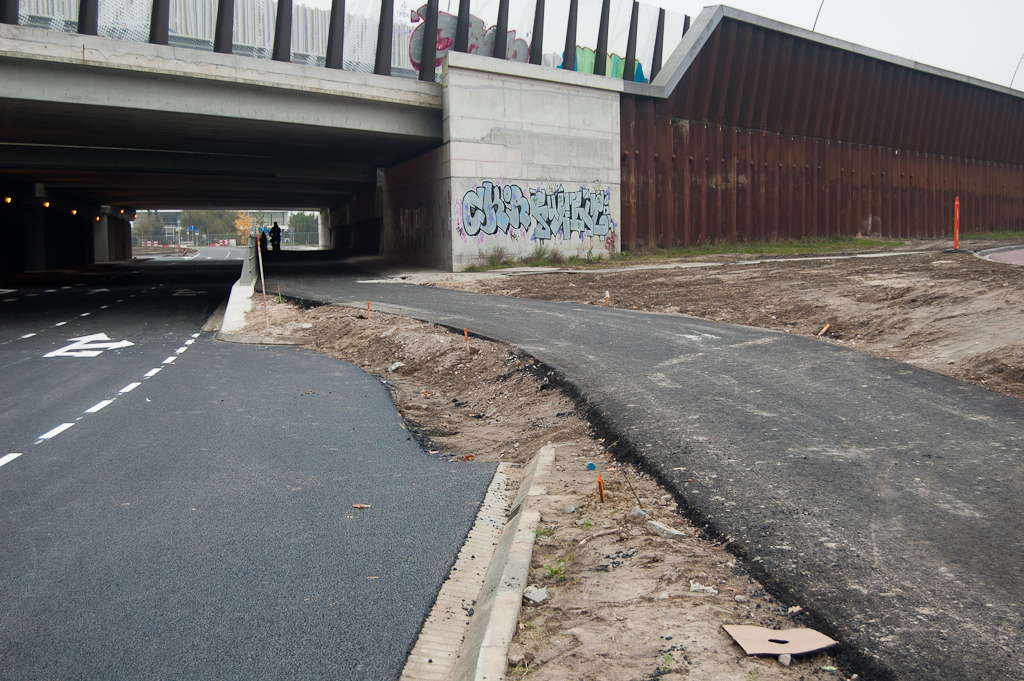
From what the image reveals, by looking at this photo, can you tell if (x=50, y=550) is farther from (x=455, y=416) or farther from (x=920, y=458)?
(x=920, y=458)

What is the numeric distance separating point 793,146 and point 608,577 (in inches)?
1400

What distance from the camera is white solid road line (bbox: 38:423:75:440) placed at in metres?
7.75

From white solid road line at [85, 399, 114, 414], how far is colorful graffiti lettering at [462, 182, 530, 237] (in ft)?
58.8

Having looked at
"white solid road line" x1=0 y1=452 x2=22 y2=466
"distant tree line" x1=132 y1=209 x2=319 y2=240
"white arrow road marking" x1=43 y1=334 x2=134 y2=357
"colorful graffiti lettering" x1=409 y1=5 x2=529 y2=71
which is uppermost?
"distant tree line" x1=132 y1=209 x2=319 y2=240

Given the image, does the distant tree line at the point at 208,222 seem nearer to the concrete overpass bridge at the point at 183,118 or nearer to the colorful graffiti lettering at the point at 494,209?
the concrete overpass bridge at the point at 183,118

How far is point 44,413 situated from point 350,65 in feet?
65.0

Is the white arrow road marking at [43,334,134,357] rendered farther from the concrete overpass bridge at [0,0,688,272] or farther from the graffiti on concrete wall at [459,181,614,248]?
the graffiti on concrete wall at [459,181,614,248]

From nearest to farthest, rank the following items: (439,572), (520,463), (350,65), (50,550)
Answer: (439,572), (50,550), (520,463), (350,65)

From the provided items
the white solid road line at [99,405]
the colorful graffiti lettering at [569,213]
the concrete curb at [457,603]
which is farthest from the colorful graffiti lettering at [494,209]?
the concrete curb at [457,603]

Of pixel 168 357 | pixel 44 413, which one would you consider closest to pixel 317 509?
pixel 44 413

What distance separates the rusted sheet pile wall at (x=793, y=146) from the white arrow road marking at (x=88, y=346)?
19973mm

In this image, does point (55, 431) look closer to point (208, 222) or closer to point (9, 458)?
point (9, 458)

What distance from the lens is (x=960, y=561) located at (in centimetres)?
384

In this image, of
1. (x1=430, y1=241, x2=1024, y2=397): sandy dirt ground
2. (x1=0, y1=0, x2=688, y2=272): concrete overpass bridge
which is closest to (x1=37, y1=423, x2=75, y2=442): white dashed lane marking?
(x1=430, y1=241, x2=1024, y2=397): sandy dirt ground
